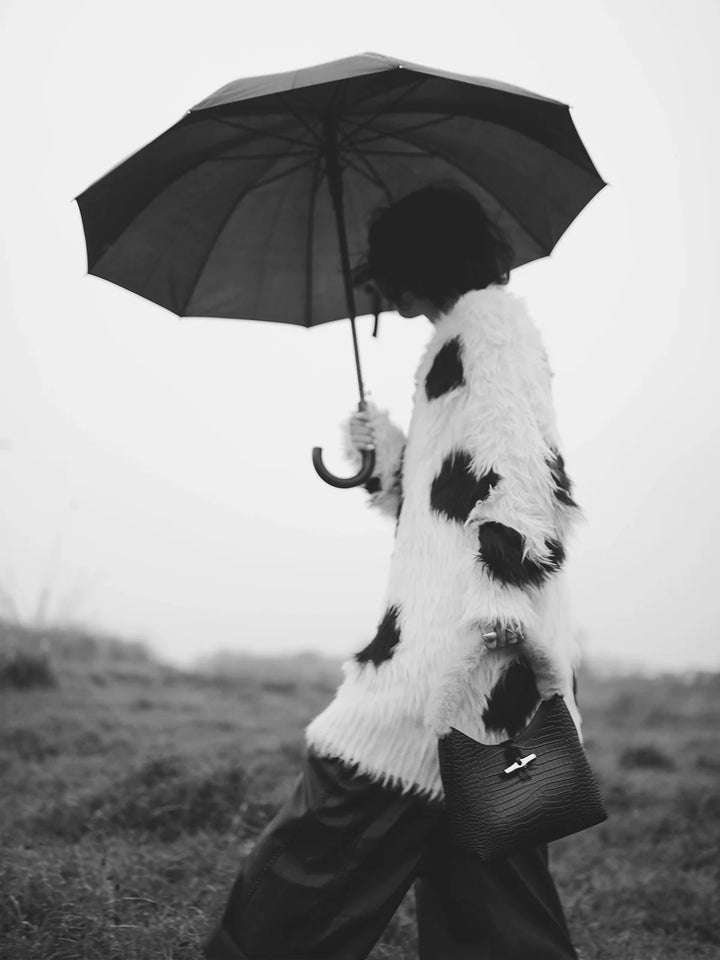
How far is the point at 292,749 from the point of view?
4379 mm

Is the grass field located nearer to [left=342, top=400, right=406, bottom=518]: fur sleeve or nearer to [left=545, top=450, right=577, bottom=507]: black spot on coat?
[left=342, top=400, right=406, bottom=518]: fur sleeve

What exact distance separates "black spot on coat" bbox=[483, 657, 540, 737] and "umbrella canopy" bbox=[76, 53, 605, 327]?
131cm

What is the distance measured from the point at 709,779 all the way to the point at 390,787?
3.23 meters

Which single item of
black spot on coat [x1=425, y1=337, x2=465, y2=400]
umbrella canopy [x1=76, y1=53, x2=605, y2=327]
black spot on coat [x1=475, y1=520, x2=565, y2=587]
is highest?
umbrella canopy [x1=76, y1=53, x2=605, y2=327]

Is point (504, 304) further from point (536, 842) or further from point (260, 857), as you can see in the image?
point (260, 857)

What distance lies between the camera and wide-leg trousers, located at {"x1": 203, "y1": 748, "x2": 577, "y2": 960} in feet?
6.17

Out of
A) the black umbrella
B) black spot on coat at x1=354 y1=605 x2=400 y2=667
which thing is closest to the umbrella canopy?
the black umbrella

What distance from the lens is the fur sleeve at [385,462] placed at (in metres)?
2.37

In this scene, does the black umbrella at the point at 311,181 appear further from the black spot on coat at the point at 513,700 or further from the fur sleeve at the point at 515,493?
the black spot on coat at the point at 513,700

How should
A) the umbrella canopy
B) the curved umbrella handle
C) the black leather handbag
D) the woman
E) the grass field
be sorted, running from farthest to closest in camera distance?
the grass field → the curved umbrella handle → the umbrella canopy → the woman → the black leather handbag

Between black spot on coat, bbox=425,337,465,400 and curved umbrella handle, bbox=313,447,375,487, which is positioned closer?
black spot on coat, bbox=425,337,465,400

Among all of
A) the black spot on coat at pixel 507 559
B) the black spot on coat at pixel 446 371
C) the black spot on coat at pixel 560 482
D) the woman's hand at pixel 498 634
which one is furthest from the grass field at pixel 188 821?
the black spot on coat at pixel 446 371

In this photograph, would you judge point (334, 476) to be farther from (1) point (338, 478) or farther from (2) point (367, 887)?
(2) point (367, 887)

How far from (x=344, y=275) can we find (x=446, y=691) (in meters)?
1.21
